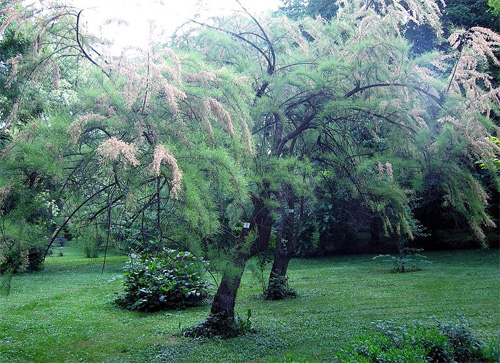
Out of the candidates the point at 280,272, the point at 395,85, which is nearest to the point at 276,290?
the point at 280,272

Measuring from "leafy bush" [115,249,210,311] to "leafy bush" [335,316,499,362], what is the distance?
434 centimetres

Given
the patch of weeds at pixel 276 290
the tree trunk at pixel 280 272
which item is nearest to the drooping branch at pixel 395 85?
the tree trunk at pixel 280 272

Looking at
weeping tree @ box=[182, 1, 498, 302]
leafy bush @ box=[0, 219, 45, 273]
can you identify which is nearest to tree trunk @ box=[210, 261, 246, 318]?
weeping tree @ box=[182, 1, 498, 302]

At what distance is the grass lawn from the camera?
19.4ft

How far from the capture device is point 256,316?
7867mm

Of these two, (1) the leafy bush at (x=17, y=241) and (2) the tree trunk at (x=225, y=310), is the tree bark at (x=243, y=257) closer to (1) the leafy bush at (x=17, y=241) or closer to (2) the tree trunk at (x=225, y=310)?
(2) the tree trunk at (x=225, y=310)

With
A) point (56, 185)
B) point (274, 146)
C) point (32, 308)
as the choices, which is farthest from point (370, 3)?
point (32, 308)

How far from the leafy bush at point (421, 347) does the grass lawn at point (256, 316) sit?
2.30ft

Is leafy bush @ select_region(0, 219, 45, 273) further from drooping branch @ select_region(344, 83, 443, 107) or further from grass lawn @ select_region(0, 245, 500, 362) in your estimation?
drooping branch @ select_region(344, 83, 443, 107)

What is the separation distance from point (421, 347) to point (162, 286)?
524cm

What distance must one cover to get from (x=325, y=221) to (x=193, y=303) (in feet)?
28.3

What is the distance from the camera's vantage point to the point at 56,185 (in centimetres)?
439

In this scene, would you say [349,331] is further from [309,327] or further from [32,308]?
[32,308]

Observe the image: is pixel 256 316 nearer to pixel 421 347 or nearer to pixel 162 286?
pixel 162 286
